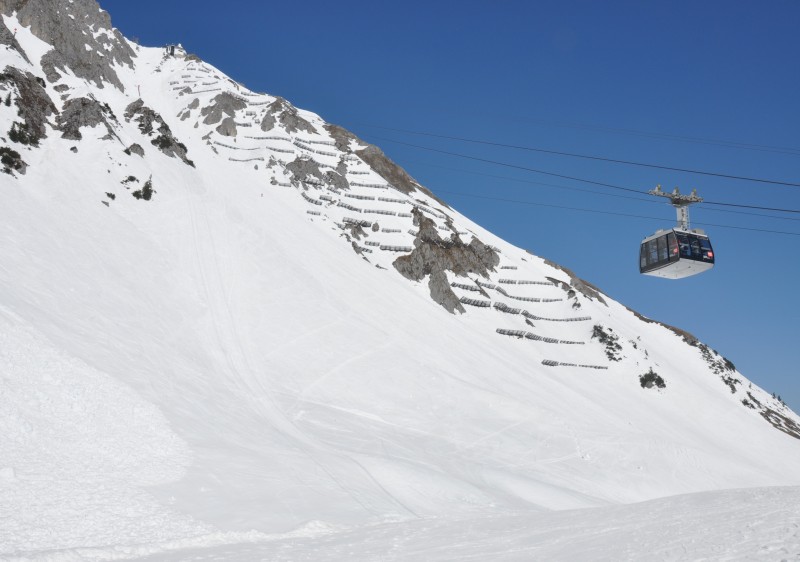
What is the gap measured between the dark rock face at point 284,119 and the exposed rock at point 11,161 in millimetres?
48302

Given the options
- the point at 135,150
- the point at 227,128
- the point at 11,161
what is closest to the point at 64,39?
the point at 227,128

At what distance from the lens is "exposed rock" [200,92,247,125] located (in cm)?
9356

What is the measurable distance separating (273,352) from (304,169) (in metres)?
45.3

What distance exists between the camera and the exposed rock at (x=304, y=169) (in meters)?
82.0

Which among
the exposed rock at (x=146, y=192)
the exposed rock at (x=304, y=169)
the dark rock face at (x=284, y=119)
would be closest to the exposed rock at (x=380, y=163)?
the dark rock face at (x=284, y=119)

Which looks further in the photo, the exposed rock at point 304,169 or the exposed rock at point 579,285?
the exposed rock at point 579,285

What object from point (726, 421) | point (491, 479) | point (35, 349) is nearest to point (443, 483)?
point (491, 479)

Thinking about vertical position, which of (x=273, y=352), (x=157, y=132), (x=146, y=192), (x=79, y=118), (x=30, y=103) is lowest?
(x=273, y=352)

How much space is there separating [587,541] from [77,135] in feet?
196

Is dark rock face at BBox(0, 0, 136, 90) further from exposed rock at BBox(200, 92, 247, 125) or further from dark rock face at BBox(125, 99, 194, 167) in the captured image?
exposed rock at BBox(200, 92, 247, 125)

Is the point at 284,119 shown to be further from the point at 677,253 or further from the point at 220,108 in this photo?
the point at 677,253

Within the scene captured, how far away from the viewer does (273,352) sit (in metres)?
42.7

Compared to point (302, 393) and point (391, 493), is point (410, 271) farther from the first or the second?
point (391, 493)

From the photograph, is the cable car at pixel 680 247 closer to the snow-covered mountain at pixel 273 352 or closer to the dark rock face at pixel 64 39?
the snow-covered mountain at pixel 273 352
